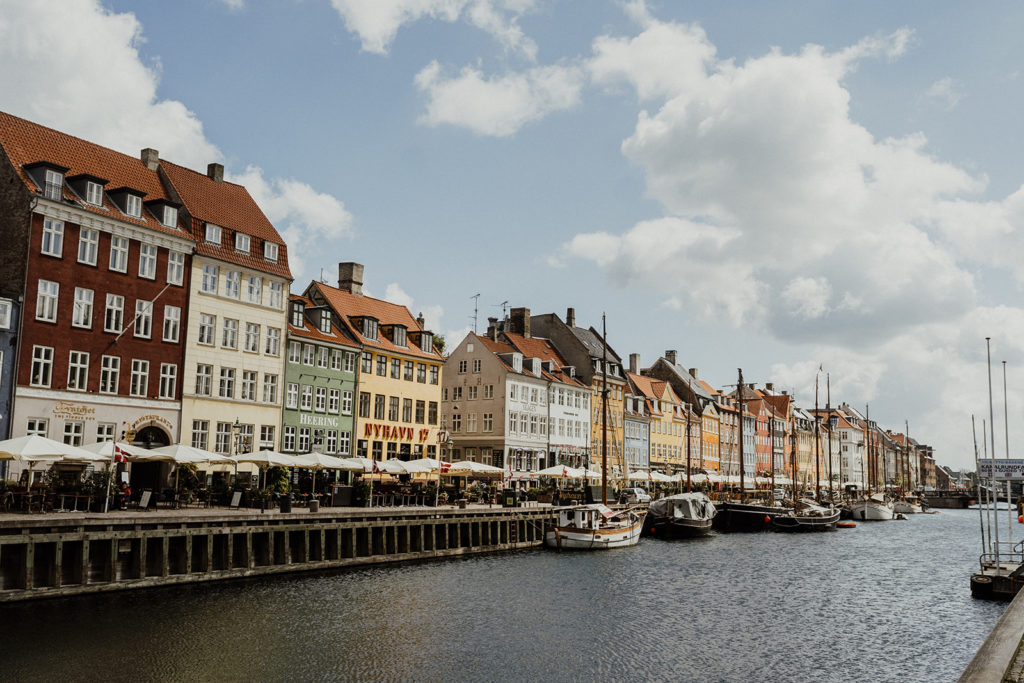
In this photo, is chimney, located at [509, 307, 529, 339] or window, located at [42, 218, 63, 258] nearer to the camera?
window, located at [42, 218, 63, 258]

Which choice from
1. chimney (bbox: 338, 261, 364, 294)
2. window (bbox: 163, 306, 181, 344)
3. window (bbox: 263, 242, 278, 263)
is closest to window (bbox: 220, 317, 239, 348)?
window (bbox: 163, 306, 181, 344)

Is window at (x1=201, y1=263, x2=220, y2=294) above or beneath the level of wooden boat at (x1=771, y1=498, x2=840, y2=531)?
above

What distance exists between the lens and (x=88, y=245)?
44.6 metres

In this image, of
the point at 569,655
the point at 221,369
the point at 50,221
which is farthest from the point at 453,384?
the point at 569,655

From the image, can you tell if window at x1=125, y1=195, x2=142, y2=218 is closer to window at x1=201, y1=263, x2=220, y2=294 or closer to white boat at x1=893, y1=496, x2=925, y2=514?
window at x1=201, y1=263, x2=220, y2=294

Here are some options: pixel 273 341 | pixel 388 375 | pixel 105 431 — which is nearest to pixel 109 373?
pixel 105 431

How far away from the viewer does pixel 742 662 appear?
973 inches

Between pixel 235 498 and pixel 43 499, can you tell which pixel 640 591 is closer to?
pixel 235 498

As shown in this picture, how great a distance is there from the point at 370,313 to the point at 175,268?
2134cm

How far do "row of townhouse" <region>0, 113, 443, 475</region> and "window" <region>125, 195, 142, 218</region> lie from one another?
99 mm

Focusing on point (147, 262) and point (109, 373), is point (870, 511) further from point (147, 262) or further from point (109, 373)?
point (109, 373)

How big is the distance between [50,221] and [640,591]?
32017mm

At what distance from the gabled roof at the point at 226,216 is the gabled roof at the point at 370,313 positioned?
841 cm

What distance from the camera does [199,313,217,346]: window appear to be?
5094cm
